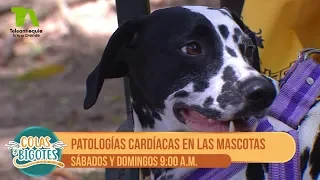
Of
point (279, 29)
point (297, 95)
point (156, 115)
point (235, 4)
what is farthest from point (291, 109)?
point (235, 4)

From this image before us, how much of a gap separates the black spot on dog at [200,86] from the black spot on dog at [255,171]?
161 millimetres

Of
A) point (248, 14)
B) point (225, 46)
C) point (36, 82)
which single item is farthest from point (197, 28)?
point (36, 82)

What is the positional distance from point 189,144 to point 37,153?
316 millimetres

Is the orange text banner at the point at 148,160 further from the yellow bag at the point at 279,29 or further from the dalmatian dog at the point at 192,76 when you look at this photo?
the yellow bag at the point at 279,29

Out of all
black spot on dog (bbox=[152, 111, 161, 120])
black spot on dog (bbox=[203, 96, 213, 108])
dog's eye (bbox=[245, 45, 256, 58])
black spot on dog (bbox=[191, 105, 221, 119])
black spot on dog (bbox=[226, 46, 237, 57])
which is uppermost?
black spot on dog (bbox=[226, 46, 237, 57])

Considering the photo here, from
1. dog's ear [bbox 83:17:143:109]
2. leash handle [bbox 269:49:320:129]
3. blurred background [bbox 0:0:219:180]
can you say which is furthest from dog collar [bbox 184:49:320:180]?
blurred background [bbox 0:0:219:180]

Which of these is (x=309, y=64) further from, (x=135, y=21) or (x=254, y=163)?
(x=135, y=21)

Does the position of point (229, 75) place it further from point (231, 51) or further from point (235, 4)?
point (235, 4)

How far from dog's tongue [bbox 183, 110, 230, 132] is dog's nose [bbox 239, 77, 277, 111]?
10cm

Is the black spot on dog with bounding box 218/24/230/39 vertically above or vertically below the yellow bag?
above

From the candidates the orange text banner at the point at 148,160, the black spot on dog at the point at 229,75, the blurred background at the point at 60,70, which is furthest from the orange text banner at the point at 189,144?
the blurred background at the point at 60,70

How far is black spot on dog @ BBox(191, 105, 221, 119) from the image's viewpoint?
4.07 feet

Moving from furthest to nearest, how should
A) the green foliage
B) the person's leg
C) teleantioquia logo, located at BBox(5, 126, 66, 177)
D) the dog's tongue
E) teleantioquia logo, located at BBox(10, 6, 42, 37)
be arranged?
the green foliage → the person's leg → teleantioquia logo, located at BBox(10, 6, 42, 37) → teleantioquia logo, located at BBox(5, 126, 66, 177) → the dog's tongue

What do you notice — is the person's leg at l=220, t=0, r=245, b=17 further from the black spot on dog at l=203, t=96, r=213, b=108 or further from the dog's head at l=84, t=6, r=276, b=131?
the black spot on dog at l=203, t=96, r=213, b=108
